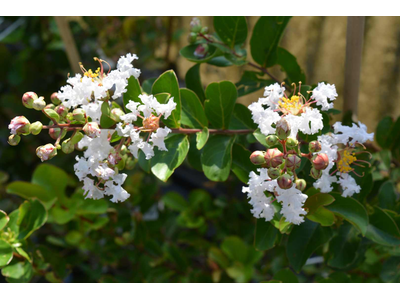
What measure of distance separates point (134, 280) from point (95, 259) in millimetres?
304

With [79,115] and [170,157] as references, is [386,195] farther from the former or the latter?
[79,115]

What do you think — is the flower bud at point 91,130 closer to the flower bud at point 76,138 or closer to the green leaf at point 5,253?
the flower bud at point 76,138

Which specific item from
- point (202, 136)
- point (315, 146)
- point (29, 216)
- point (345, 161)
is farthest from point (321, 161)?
point (29, 216)

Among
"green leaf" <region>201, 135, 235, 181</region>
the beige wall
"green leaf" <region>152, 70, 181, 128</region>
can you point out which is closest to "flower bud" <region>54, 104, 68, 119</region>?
"green leaf" <region>152, 70, 181, 128</region>

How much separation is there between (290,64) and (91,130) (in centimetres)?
54

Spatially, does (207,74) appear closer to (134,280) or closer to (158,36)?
(158,36)

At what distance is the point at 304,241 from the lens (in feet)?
2.82

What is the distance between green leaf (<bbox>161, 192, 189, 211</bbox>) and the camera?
57.0 inches

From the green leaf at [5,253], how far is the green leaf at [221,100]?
22.3 inches

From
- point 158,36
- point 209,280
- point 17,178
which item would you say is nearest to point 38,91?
point 17,178

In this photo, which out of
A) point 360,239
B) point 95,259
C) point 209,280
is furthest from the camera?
point 95,259

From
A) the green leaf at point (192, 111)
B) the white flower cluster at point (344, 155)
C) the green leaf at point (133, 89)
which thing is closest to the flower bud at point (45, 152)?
the green leaf at point (133, 89)

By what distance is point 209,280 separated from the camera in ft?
4.37

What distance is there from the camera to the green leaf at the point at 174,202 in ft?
4.75
